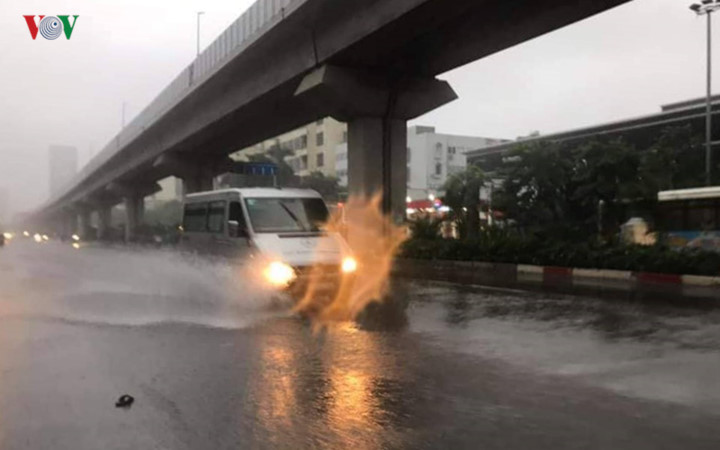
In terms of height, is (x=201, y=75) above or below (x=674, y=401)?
above

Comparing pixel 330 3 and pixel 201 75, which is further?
pixel 201 75

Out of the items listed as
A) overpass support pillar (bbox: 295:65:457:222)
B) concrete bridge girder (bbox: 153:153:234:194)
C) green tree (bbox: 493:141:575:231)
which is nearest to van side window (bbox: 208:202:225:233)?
overpass support pillar (bbox: 295:65:457:222)

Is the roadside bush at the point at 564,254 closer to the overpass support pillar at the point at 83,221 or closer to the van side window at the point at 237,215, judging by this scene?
the van side window at the point at 237,215

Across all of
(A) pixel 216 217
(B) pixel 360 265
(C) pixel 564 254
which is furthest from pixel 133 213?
(C) pixel 564 254

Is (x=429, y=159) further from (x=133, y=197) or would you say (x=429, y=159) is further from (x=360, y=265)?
(x=360, y=265)

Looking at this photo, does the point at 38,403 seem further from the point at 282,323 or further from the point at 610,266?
the point at 610,266

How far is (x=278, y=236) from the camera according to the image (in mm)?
12156

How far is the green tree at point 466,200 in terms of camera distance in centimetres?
2264

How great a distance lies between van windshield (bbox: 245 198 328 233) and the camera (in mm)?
12719

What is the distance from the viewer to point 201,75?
27.5 m

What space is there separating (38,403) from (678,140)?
34.4 metres

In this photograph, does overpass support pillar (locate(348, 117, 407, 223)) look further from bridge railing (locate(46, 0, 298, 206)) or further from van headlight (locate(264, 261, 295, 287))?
van headlight (locate(264, 261, 295, 287))

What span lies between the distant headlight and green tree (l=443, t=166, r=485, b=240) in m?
10.5

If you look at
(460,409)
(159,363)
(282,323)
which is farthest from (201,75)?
(460,409)
